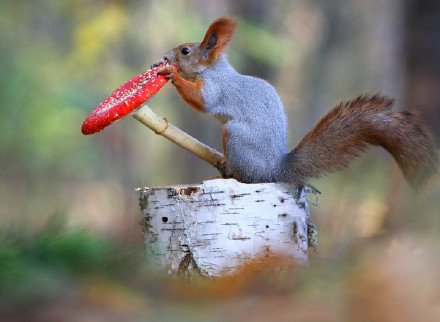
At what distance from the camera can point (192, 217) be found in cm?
175

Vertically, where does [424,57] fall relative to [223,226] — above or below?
above

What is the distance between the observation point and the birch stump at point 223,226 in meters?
1.72

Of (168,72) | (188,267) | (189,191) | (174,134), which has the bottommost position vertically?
(188,267)

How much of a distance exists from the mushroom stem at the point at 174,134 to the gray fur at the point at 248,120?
0.08 m

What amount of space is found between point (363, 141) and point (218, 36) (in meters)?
0.52

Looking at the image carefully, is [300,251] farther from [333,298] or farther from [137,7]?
[137,7]

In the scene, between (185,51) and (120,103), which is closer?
(120,103)

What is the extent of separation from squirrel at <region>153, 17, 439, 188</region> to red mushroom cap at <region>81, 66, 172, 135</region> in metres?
0.14

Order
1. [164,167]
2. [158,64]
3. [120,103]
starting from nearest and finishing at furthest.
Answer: [120,103], [158,64], [164,167]

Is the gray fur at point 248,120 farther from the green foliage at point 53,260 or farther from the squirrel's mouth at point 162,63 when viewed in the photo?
the green foliage at point 53,260

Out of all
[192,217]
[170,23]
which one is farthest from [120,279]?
[170,23]

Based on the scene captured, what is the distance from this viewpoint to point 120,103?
1683 millimetres

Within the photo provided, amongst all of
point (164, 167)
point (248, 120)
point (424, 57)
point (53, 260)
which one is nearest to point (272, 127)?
point (248, 120)

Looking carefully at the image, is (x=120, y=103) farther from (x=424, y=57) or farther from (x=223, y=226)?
(x=424, y=57)
